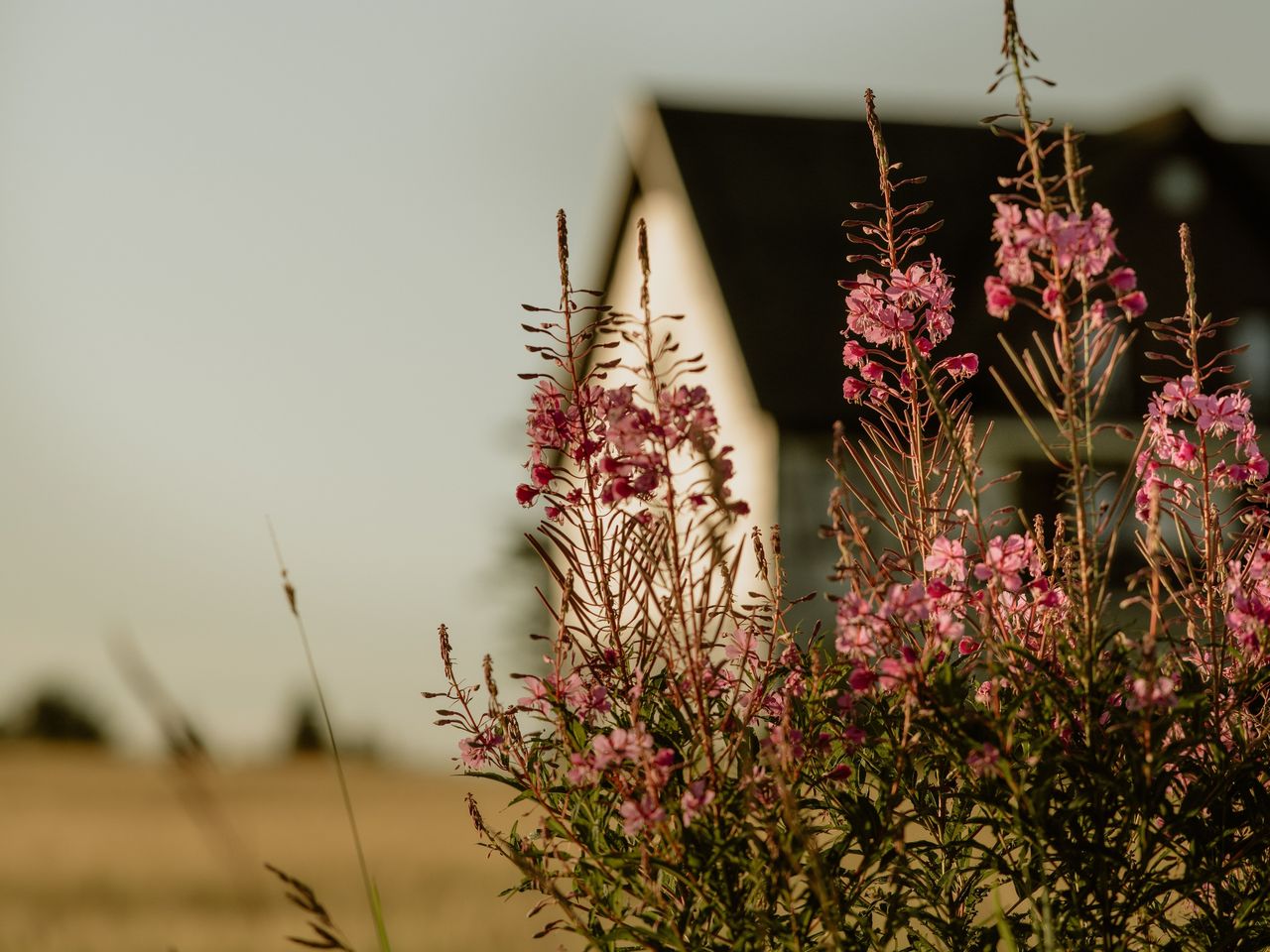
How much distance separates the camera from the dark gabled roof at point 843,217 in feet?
64.7

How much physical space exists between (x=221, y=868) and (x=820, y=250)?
17.2 metres

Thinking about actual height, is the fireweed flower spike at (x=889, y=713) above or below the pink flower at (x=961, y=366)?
below

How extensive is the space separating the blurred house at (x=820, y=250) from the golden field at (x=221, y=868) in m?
6.91

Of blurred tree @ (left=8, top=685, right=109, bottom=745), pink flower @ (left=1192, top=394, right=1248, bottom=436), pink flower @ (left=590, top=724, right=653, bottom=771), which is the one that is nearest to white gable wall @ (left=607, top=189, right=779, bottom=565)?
pink flower @ (left=1192, top=394, right=1248, bottom=436)

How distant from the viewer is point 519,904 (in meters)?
12.5

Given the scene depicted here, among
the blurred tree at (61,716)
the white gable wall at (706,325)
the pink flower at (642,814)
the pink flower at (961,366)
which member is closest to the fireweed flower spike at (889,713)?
the pink flower at (642,814)

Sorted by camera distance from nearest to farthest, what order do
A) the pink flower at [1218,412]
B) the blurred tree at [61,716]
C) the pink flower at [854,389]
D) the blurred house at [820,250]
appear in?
the pink flower at [1218,412] → the pink flower at [854,389] → the blurred house at [820,250] → the blurred tree at [61,716]

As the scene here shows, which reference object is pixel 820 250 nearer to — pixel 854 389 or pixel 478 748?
pixel 854 389

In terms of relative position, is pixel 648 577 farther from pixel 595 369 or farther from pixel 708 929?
pixel 708 929

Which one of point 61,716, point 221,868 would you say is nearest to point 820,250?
point 221,868

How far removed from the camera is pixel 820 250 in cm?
2136

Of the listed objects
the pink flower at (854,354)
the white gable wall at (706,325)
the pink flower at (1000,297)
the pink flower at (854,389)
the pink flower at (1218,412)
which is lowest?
the pink flower at (1218,412)

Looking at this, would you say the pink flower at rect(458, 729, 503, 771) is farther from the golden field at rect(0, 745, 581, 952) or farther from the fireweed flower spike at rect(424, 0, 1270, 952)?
the golden field at rect(0, 745, 581, 952)

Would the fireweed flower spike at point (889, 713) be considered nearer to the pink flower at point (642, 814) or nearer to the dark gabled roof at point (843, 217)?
the pink flower at point (642, 814)
